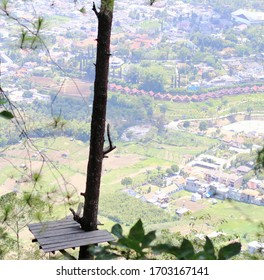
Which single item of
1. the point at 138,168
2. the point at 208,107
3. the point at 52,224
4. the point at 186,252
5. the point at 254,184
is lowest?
the point at 138,168

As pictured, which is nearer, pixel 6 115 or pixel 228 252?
pixel 228 252

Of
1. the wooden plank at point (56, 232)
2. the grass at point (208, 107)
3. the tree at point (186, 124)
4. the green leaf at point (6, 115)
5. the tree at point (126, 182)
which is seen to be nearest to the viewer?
the green leaf at point (6, 115)

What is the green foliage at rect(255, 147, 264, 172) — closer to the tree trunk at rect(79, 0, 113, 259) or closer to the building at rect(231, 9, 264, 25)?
the tree trunk at rect(79, 0, 113, 259)

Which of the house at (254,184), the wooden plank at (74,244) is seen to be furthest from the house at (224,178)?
the wooden plank at (74,244)

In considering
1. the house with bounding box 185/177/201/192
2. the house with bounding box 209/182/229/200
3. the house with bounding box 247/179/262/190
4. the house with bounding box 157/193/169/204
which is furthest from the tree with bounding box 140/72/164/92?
the house with bounding box 209/182/229/200

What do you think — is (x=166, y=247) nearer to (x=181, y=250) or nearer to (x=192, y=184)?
(x=181, y=250)

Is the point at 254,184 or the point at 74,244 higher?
the point at 74,244

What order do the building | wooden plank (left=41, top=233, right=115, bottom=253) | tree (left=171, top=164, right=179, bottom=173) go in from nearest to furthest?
wooden plank (left=41, top=233, right=115, bottom=253) < tree (left=171, top=164, right=179, bottom=173) < the building

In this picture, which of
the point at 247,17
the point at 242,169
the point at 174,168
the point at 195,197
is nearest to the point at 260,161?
the point at 195,197

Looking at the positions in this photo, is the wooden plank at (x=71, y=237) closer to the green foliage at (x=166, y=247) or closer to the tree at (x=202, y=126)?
the green foliage at (x=166, y=247)
